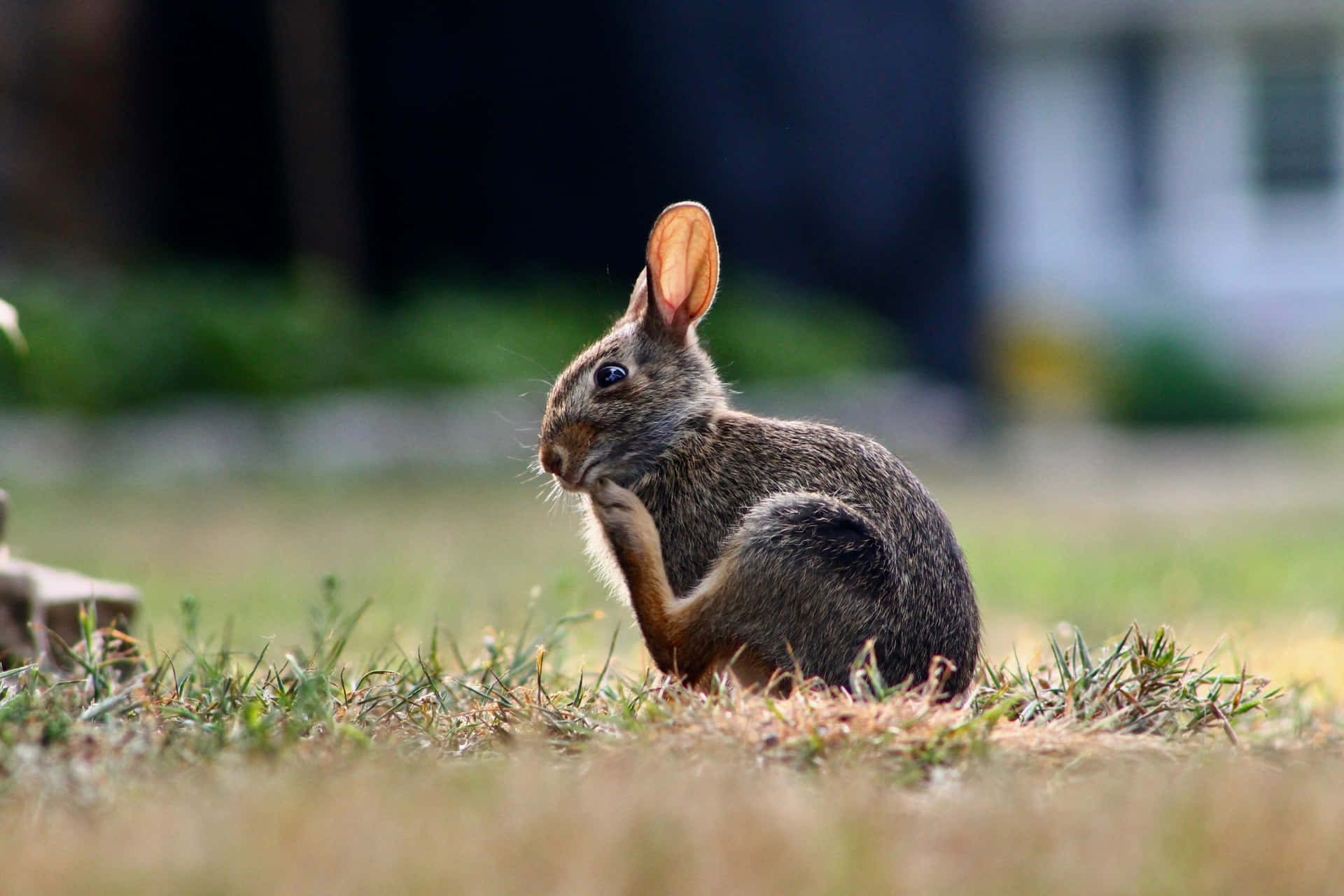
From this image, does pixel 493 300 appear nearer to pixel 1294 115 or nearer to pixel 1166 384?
pixel 1166 384

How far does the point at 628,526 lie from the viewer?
11.9 ft

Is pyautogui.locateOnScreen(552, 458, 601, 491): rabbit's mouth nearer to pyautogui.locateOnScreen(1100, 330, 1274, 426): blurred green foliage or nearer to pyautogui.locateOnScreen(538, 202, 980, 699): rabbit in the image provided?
pyautogui.locateOnScreen(538, 202, 980, 699): rabbit

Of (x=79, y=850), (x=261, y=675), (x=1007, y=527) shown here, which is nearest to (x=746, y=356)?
(x=1007, y=527)

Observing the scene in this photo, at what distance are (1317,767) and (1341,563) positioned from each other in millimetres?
5681

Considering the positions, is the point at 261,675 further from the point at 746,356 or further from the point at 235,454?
the point at 746,356

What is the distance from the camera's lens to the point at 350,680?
401cm

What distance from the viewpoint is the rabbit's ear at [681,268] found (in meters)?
3.90

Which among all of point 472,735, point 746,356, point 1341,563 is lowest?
point 472,735

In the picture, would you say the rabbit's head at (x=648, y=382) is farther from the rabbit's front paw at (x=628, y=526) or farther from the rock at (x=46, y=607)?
the rock at (x=46, y=607)

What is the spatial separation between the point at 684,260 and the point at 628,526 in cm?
73

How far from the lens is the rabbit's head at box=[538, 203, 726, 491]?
12.6 feet

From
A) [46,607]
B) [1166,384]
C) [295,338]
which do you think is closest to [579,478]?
[46,607]

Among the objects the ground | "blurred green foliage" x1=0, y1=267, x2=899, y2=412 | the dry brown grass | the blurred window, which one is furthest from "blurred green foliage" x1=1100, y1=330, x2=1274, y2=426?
the dry brown grass

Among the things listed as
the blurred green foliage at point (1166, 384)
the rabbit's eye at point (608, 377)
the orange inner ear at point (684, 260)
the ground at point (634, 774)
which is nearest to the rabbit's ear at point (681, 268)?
the orange inner ear at point (684, 260)
